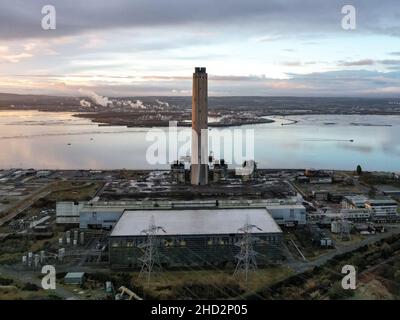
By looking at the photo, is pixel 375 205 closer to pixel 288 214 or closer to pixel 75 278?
pixel 288 214

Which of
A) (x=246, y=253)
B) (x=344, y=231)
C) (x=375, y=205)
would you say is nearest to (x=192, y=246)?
(x=246, y=253)

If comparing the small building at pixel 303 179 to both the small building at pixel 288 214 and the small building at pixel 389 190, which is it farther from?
the small building at pixel 288 214

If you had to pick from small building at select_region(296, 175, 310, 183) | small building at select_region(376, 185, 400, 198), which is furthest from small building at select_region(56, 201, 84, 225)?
small building at select_region(376, 185, 400, 198)

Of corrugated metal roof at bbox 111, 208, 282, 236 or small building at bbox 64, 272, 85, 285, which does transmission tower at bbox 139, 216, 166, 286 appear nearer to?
corrugated metal roof at bbox 111, 208, 282, 236

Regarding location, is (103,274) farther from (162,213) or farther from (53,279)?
(162,213)

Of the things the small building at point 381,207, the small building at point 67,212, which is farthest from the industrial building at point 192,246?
the small building at point 381,207
